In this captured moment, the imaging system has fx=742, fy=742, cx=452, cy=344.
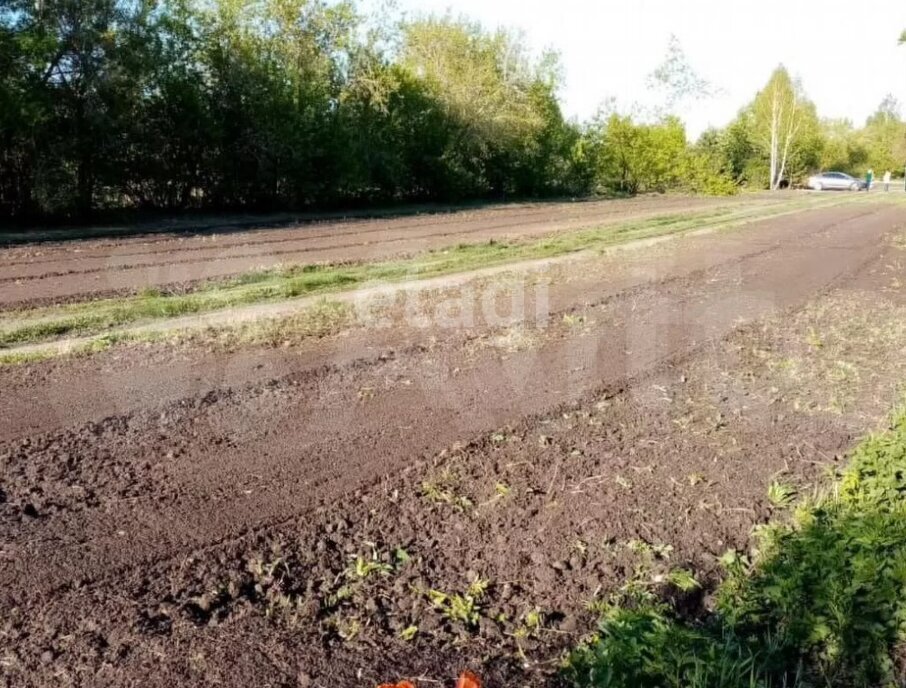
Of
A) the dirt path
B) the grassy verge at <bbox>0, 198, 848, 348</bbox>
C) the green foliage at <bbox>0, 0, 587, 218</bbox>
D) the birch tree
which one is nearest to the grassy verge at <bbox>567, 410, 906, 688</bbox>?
the grassy verge at <bbox>0, 198, 848, 348</bbox>

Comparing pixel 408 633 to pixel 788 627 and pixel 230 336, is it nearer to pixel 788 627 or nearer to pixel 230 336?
pixel 788 627

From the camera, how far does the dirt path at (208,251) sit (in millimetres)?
11508

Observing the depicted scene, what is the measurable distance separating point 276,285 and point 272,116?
1547cm

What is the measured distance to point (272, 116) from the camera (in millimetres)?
24641

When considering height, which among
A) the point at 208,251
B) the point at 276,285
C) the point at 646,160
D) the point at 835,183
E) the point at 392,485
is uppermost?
the point at 646,160

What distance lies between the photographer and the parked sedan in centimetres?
5303

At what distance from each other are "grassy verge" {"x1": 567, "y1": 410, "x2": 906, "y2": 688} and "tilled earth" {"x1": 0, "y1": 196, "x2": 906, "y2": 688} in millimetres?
220

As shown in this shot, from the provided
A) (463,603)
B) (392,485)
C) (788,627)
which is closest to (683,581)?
(788,627)

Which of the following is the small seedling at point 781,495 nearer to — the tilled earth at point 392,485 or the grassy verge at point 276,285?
the tilled earth at point 392,485

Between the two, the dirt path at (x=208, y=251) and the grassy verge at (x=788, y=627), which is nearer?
the grassy verge at (x=788, y=627)

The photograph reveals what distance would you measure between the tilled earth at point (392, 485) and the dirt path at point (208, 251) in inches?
194

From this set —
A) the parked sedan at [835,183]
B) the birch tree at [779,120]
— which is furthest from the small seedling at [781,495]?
the birch tree at [779,120]

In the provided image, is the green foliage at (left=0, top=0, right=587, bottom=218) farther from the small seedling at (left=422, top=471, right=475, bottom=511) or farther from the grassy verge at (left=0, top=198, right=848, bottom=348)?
the small seedling at (left=422, top=471, right=475, bottom=511)

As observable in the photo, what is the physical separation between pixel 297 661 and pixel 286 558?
0.78 metres
